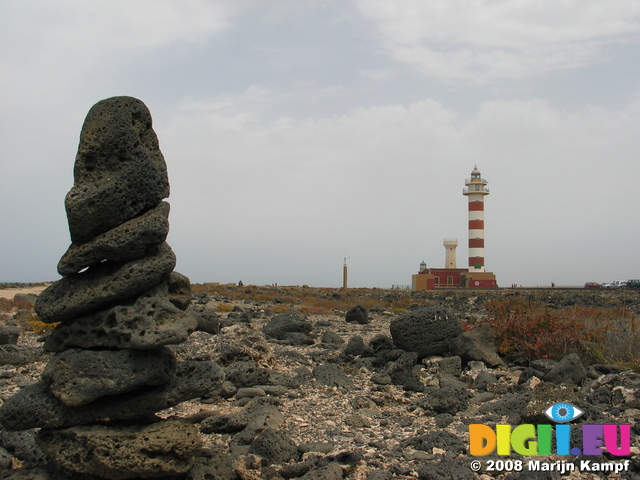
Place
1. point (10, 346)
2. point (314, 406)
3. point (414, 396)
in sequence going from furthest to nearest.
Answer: point (10, 346), point (414, 396), point (314, 406)

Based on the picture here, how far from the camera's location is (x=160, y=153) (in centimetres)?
645

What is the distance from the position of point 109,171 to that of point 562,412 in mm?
6380

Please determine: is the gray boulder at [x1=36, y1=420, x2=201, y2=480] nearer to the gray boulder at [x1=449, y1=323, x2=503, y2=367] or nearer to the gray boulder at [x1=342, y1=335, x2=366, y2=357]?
the gray boulder at [x1=449, y1=323, x2=503, y2=367]

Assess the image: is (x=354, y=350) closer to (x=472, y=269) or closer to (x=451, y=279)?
(x=472, y=269)

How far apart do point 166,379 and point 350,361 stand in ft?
24.6

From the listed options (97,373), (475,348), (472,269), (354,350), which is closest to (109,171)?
(97,373)

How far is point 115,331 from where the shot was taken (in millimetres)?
5730

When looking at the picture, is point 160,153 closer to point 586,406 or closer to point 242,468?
point 242,468

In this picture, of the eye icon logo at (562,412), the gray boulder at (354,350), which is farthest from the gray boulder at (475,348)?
the eye icon logo at (562,412)

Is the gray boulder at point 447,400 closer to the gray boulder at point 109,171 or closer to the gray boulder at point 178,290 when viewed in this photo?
the gray boulder at point 178,290

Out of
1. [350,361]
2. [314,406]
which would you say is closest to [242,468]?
[314,406]

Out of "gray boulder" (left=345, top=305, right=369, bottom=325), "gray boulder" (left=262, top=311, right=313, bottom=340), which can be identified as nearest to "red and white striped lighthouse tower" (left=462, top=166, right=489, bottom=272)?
"gray boulder" (left=345, top=305, right=369, bottom=325)

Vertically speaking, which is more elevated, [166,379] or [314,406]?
[166,379]

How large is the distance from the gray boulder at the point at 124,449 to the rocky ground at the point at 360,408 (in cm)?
37
